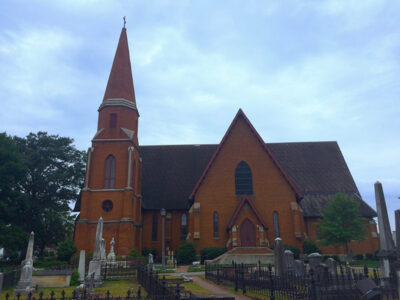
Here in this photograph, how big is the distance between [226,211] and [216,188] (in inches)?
93.3

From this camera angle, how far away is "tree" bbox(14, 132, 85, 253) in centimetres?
3553

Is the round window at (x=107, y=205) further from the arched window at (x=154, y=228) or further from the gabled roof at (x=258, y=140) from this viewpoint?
the gabled roof at (x=258, y=140)

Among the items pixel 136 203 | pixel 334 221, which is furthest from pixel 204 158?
pixel 334 221

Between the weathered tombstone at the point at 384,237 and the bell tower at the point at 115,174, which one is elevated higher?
the bell tower at the point at 115,174

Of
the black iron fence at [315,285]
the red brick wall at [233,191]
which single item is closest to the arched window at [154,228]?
the red brick wall at [233,191]

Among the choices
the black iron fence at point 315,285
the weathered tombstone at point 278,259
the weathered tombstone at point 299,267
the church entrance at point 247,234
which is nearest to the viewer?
the black iron fence at point 315,285

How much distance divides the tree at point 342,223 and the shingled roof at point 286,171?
512 centimetres

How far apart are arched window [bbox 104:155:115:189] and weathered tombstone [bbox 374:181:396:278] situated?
2414cm

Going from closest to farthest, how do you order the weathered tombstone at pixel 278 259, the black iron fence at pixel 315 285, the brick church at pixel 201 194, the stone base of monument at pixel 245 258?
1. the black iron fence at pixel 315 285
2. the weathered tombstone at pixel 278 259
3. the stone base of monument at pixel 245 258
4. the brick church at pixel 201 194

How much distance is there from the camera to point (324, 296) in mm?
9508

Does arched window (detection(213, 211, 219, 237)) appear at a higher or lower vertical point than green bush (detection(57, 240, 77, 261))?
higher

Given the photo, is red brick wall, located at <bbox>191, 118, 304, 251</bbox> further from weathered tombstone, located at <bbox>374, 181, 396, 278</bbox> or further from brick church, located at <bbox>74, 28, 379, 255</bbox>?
weathered tombstone, located at <bbox>374, 181, 396, 278</bbox>

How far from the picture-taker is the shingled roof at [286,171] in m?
35.1

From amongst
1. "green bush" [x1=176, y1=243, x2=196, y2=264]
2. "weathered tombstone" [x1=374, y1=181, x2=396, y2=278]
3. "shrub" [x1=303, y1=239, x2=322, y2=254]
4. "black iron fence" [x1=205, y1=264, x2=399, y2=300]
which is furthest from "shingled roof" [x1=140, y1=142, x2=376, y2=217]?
"weathered tombstone" [x1=374, y1=181, x2=396, y2=278]
